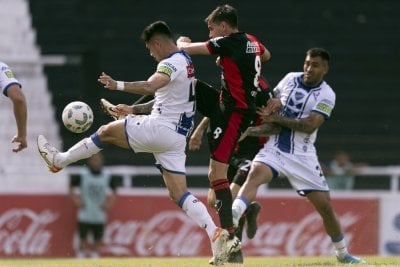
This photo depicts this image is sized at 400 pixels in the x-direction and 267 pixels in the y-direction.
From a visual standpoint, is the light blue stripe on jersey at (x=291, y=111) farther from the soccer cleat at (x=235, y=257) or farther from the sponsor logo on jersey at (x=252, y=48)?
the soccer cleat at (x=235, y=257)

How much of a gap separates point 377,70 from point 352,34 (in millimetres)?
1080

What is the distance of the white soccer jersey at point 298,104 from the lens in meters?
10.6

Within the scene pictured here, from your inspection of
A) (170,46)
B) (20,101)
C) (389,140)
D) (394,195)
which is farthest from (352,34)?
(20,101)

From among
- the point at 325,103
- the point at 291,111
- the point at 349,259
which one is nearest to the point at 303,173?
the point at 291,111

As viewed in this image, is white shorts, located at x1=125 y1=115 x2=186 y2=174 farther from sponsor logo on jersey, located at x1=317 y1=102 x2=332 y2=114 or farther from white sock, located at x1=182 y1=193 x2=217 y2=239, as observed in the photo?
sponsor logo on jersey, located at x1=317 y1=102 x2=332 y2=114

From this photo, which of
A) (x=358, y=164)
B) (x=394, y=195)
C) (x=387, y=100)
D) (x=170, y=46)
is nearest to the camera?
(x=170, y=46)

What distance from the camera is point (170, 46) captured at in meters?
9.48

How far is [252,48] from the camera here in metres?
9.69

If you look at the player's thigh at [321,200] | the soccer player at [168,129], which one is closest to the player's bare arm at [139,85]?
the soccer player at [168,129]

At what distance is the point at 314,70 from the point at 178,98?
71.4 inches

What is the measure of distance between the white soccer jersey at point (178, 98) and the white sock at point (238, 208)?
1.00 meters

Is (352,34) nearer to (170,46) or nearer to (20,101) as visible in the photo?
(170,46)

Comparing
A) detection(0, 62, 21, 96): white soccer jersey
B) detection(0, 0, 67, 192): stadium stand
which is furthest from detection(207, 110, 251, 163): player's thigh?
detection(0, 0, 67, 192): stadium stand

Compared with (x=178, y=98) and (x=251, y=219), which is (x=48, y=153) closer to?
(x=178, y=98)
